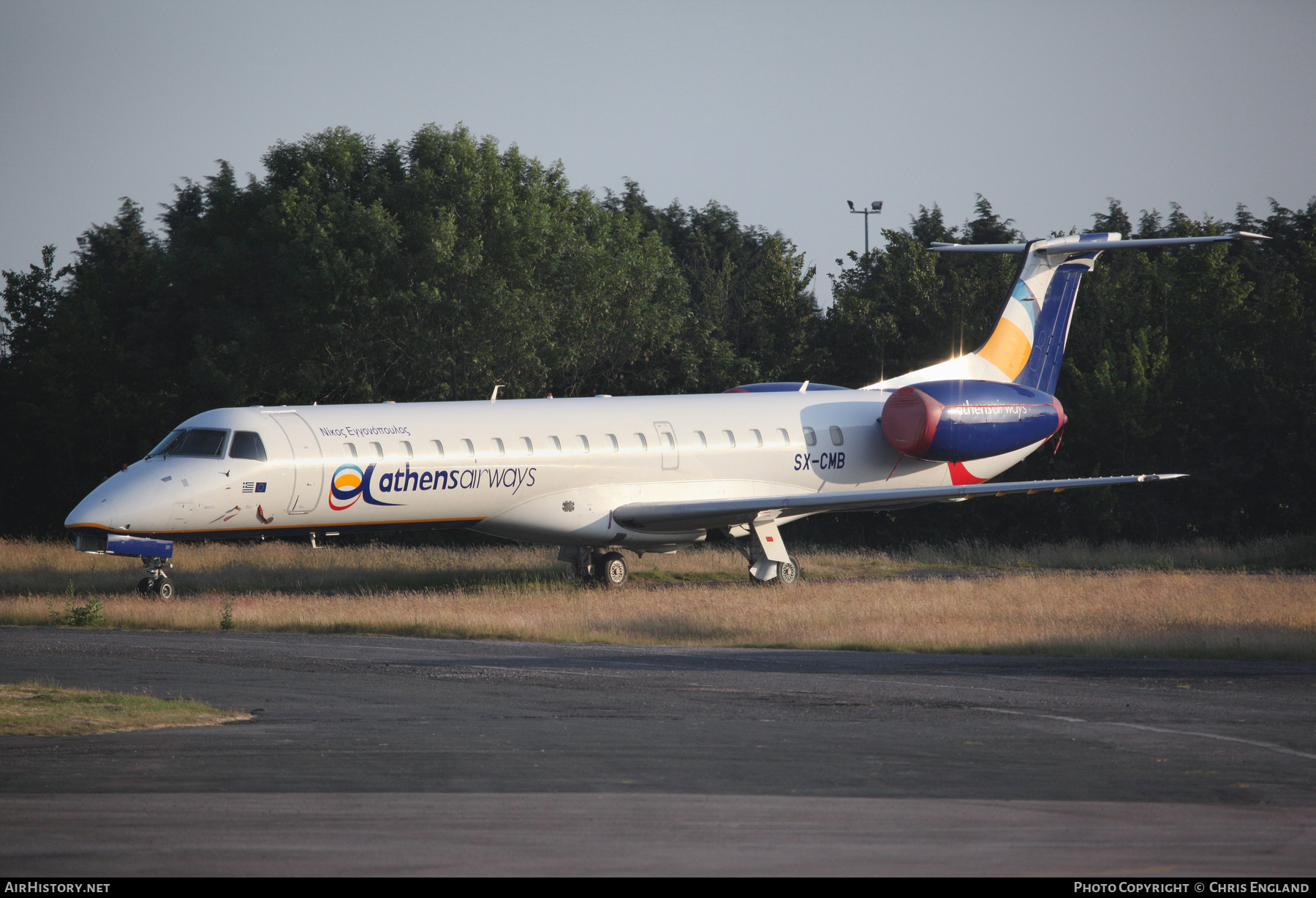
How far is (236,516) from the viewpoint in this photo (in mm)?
23859

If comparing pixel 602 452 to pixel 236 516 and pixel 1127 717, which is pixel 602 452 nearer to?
pixel 236 516

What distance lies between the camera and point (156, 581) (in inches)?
965

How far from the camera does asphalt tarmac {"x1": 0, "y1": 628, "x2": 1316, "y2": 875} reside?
22.8 feet

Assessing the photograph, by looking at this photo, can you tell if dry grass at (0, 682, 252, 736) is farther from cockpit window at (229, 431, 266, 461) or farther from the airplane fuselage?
cockpit window at (229, 431, 266, 461)

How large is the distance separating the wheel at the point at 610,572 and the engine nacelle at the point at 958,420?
7.17 metres

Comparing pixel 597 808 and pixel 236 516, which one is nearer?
pixel 597 808

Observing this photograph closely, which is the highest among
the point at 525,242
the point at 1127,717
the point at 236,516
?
the point at 525,242

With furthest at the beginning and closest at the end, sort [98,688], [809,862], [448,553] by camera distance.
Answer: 1. [448,553]
2. [98,688]
3. [809,862]

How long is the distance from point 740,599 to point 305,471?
8.02m

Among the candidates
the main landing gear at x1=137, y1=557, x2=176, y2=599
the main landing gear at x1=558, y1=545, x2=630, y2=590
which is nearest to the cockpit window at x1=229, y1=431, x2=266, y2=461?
the main landing gear at x1=137, y1=557, x2=176, y2=599

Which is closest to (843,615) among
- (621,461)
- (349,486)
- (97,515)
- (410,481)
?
(621,461)

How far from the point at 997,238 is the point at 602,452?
38.0m

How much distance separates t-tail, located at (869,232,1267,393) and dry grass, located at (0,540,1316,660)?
4.80 m
